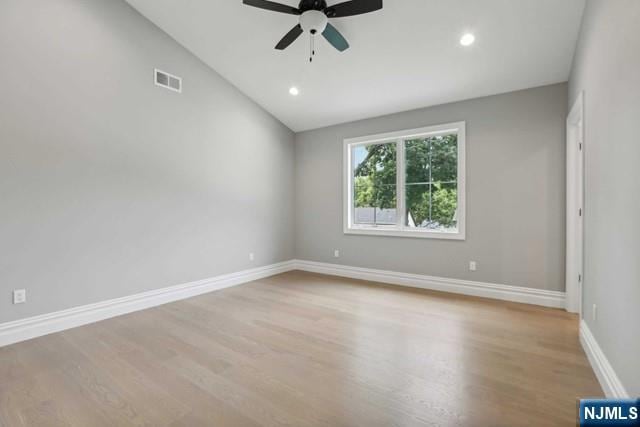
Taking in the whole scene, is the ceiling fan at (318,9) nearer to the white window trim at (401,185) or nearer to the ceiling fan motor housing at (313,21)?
the ceiling fan motor housing at (313,21)

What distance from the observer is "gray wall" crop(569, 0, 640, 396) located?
1653mm

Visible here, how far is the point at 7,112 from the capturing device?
2.81 metres

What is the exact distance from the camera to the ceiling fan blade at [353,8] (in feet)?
8.25

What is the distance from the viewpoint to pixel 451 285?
14.6 ft

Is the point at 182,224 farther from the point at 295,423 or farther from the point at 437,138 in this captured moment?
the point at 437,138

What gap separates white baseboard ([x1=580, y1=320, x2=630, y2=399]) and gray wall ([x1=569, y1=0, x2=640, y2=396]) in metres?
0.06

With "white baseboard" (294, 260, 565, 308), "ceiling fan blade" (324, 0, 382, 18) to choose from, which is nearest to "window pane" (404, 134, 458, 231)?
"white baseboard" (294, 260, 565, 308)

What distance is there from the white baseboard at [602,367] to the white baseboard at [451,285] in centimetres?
113

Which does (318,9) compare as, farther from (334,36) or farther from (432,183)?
(432,183)

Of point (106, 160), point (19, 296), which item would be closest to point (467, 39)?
point (106, 160)

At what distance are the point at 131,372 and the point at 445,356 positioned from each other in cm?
250

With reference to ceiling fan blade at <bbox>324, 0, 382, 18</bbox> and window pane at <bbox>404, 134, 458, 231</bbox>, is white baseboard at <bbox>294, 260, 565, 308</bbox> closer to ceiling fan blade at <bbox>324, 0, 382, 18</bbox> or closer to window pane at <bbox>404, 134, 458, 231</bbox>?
window pane at <bbox>404, 134, 458, 231</bbox>

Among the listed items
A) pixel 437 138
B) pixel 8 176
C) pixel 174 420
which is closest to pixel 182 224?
pixel 8 176

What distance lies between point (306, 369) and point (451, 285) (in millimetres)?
2920
